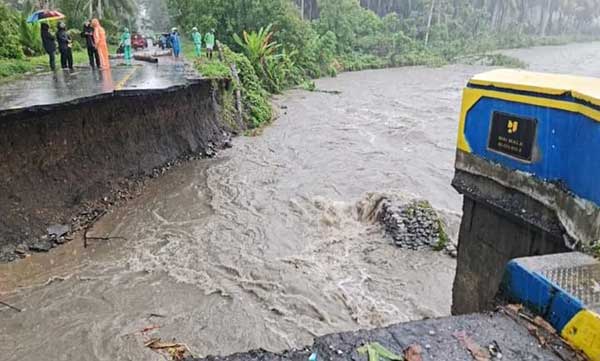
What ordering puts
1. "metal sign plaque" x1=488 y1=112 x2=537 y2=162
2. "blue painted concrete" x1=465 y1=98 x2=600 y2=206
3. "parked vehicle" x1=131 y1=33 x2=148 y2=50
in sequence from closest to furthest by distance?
"blue painted concrete" x1=465 y1=98 x2=600 y2=206, "metal sign plaque" x1=488 y1=112 x2=537 y2=162, "parked vehicle" x1=131 y1=33 x2=148 y2=50

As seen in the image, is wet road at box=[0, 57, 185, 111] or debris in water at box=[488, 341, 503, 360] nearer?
debris in water at box=[488, 341, 503, 360]

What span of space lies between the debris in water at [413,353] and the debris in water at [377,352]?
3 centimetres

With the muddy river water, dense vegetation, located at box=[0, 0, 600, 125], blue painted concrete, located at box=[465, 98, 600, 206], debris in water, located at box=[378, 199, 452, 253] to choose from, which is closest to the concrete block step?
blue painted concrete, located at box=[465, 98, 600, 206]

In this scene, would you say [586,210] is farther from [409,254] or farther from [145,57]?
[145,57]

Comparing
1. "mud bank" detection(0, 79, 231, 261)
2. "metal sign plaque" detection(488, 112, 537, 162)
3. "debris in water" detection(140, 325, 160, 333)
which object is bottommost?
"debris in water" detection(140, 325, 160, 333)

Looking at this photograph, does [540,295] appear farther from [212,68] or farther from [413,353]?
[212,68]

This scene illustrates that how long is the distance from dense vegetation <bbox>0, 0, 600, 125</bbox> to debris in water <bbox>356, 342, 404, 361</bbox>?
48.0ft

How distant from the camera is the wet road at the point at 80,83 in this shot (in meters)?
8.97

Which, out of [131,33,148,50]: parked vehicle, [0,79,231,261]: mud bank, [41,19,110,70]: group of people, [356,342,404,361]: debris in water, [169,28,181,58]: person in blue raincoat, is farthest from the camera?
[131,33,148,50]: parked vehicle

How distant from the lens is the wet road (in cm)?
897

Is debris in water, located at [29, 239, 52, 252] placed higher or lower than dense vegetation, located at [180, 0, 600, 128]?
lower

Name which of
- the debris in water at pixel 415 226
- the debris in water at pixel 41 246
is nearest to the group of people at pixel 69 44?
the debris in water at pixel 41 246

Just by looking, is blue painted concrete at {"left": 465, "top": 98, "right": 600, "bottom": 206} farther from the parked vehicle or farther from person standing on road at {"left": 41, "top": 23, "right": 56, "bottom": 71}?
the parked vehicle

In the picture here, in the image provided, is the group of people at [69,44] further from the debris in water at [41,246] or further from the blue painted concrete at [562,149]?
the blue painted concrete at [562,149]
